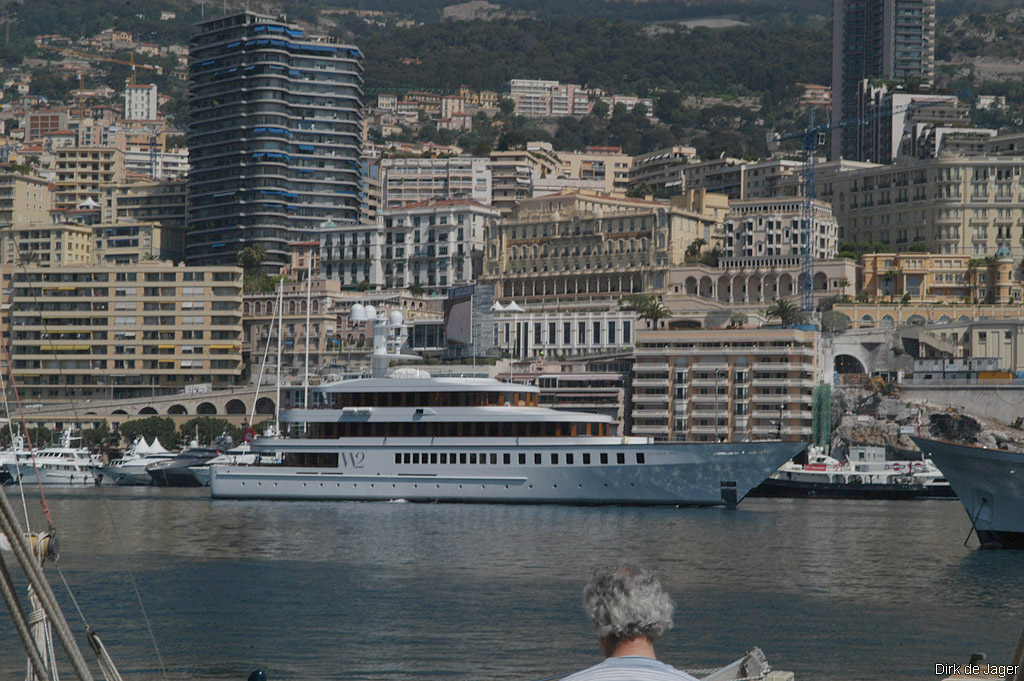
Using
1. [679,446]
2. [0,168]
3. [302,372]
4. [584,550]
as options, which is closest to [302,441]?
[679,446]

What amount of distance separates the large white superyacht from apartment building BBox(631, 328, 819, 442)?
29545 mm

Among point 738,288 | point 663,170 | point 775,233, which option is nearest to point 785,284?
point 738,288

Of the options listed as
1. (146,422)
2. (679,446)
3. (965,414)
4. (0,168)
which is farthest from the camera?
(0,168)

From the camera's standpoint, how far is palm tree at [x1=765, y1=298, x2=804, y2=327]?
11275 cm

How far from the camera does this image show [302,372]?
129 m

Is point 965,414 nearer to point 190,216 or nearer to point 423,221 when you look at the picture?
point 423,221

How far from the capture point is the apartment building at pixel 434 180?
16675 centimetres

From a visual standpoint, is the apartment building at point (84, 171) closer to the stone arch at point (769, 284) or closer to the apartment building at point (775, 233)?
the apartment building at point (775, 233)

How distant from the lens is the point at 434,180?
168875 millimetres

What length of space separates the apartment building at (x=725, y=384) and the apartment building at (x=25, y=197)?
3402 inches

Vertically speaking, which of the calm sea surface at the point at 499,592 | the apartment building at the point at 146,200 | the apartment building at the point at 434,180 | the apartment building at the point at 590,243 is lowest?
the calm sea surface at the point at 499,592

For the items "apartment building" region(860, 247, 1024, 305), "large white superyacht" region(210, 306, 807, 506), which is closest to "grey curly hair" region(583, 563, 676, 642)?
"large white superyacht" region(210, 306, 807, 506)

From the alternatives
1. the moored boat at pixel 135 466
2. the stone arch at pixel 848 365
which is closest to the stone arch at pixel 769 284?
the stone arch at pixel 848 365

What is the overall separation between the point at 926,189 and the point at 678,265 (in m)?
29.7
